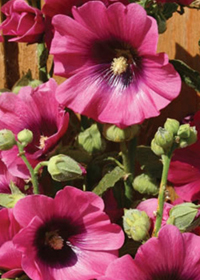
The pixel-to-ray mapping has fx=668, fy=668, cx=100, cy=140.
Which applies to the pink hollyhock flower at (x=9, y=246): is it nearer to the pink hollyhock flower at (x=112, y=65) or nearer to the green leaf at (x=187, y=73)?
the pink hollyhock flower at (x=112, y=65)

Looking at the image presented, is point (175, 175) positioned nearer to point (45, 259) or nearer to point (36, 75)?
point (45, 259)

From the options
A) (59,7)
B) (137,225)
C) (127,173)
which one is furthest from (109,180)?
(59,7)

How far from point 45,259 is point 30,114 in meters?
0.21

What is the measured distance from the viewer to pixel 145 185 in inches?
37.4

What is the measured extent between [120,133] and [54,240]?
17 cm

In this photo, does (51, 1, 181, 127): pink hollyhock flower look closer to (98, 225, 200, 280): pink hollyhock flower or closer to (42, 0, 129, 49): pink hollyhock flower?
(42, 0, 129, 49): pink hollyhock flower

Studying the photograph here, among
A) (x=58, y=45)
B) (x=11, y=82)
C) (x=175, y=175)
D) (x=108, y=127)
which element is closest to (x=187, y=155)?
(x=175, y=175)

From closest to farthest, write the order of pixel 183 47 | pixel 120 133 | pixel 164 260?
1. pixel 164 260
2. pixel 120 133
3. pixel 183 47

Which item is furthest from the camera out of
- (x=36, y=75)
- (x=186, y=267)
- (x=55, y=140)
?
(x=36, y=75)

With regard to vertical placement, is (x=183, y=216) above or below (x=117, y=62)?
below

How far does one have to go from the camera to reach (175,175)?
975 millimetres

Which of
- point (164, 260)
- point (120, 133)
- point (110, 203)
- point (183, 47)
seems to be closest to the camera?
point (164, 260)

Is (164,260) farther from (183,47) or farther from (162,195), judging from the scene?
(183,47)

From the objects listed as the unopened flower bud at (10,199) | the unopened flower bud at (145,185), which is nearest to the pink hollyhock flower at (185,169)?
the unopened flower bud at (145,185)
